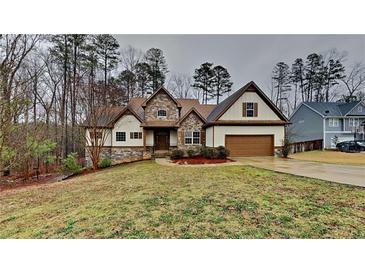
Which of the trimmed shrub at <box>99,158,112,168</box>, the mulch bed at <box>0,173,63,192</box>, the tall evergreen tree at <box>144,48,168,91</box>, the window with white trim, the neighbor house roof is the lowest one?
the mulch bed at <box>0,173,63,192</box>

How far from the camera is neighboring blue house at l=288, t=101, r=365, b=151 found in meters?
15.1

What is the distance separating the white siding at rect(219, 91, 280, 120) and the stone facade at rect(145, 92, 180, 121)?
3.79m

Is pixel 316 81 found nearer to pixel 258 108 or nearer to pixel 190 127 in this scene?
pixel 258 108

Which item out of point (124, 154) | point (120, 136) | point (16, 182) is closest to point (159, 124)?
point (120, 136)

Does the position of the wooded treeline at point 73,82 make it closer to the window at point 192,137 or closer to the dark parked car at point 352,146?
the window at point 192,137

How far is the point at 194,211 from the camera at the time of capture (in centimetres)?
427

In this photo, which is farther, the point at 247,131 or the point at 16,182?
the point at 247,131

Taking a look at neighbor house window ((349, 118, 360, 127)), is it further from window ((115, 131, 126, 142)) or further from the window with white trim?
window ((115, 131, 126, 142))

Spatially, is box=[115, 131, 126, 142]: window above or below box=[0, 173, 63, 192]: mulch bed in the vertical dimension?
above

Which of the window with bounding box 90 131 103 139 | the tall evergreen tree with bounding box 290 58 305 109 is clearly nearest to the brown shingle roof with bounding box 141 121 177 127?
the window with bounding box 90 131 103 139

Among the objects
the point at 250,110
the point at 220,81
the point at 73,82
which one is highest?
the point at 220,81

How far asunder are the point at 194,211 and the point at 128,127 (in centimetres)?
1093
